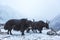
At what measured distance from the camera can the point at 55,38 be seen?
45.3 inches

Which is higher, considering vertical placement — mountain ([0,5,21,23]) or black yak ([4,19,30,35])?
mountain ([0,5,21,23])

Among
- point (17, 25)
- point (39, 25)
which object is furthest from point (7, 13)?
point (39, 25)

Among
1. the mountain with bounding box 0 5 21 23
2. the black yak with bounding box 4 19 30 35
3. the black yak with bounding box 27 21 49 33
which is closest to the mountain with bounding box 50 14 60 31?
the black yak with bounding box 27 21 49 33

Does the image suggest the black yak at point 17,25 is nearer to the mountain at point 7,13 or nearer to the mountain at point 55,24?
the mountain at point 7,13

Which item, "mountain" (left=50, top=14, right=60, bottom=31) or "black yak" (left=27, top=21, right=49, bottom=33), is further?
"black yak" (left=27, top=21, right=49, bottom=33)

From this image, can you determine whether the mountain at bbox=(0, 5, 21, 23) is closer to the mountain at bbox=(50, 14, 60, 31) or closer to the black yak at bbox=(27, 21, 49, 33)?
the black yak at bbox=(27, 21, 49, 33)

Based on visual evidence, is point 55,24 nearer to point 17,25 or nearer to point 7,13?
point 17,25

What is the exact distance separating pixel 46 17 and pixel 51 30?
13 centimetres

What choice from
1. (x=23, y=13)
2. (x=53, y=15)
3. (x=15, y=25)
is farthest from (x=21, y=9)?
(x=53, y=15)

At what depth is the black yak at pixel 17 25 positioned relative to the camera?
1.35 meters

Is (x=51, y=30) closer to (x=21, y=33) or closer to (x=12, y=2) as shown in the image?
(x=21, y=33)

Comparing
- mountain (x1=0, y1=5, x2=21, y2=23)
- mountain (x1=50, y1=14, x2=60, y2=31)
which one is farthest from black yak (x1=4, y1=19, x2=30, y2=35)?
mountain (x1=50, y1=14, x2=60, y2=31)

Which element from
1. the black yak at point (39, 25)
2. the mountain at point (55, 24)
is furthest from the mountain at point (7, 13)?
the mountain at point (55, 24)

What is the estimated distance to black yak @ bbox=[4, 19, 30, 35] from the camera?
1.35m
